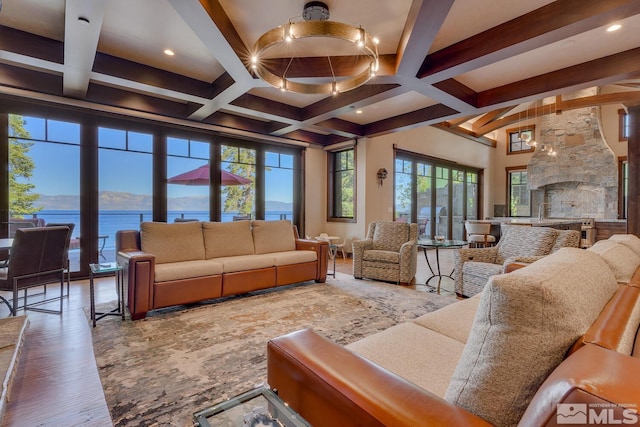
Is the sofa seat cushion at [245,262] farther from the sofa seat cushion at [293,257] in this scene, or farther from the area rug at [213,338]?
the area rug at [213,338]

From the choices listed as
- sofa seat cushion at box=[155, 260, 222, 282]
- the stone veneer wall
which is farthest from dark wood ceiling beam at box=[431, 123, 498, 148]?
sofa seat cushion at box=[155, 260, 222, 282]

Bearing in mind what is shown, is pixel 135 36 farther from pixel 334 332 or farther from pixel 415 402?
pixel 415 402

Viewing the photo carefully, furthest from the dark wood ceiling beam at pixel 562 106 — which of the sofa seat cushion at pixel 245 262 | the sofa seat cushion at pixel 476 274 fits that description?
the sofa seat cushion at pixel 245 262

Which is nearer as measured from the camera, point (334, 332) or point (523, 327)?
point (523, 327)

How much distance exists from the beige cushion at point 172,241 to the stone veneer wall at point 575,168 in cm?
978

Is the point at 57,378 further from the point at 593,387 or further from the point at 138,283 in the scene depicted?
the point at 593,387

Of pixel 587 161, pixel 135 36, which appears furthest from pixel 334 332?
pixel 587 161

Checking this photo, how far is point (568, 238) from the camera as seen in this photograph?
328 centimetres

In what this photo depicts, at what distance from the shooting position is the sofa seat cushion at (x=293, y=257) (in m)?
4.21

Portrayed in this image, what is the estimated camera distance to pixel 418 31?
270 centimetres

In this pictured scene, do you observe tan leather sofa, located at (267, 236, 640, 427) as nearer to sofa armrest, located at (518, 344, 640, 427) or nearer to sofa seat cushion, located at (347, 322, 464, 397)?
sofa armrest, located at (518, 344, 640, 427)

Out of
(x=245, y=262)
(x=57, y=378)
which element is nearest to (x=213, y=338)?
(x=57, y=378)

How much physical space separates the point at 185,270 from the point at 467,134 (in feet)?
29.6

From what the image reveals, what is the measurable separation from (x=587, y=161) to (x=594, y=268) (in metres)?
10.1
